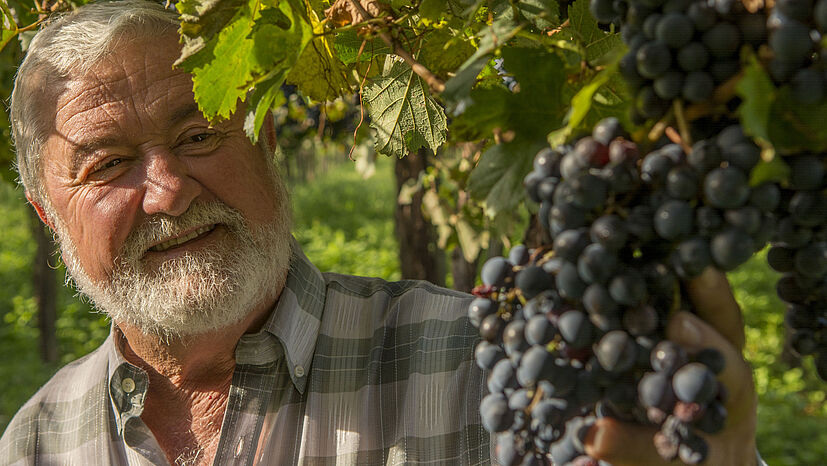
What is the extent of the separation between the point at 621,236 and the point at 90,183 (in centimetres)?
176

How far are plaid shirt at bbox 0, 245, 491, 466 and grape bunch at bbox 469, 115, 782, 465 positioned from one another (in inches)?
44.0

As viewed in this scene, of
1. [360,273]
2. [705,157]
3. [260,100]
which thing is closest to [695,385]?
[705,157]

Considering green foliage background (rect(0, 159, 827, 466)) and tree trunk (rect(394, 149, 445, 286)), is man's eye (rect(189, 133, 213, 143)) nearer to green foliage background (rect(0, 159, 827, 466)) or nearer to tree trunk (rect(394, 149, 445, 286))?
green foliage background (rect(0, 159, 827, 466))

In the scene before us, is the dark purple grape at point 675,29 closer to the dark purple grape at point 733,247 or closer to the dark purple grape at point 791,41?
the dark purple grape at point 791,41

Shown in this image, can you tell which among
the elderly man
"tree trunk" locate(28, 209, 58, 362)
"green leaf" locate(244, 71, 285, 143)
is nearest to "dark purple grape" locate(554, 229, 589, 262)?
"green leaf" locate(244, 71, 285, 143)

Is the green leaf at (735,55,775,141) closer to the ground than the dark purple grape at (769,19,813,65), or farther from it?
closer to the ground

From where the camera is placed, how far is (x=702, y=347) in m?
0.80

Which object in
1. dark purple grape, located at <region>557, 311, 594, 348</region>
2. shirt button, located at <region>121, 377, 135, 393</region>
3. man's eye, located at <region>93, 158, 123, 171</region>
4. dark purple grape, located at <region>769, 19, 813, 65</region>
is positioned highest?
dark purple grape, located at <region>769, 19, 813, 65</region>

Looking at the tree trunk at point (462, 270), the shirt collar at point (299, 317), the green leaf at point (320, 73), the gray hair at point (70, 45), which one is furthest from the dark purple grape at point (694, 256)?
the tree trunk at point (462, 270)

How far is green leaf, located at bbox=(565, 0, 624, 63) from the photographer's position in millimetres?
1106

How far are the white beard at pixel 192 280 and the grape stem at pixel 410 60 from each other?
3.31 ft

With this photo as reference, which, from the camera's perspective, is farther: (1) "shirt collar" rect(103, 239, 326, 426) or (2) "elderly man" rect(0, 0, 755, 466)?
(1) "shirt collar" rect(103, 239, 326, 426)

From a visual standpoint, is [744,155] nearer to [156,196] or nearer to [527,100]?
[527,100]

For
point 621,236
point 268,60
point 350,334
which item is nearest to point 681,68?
point 621,236
